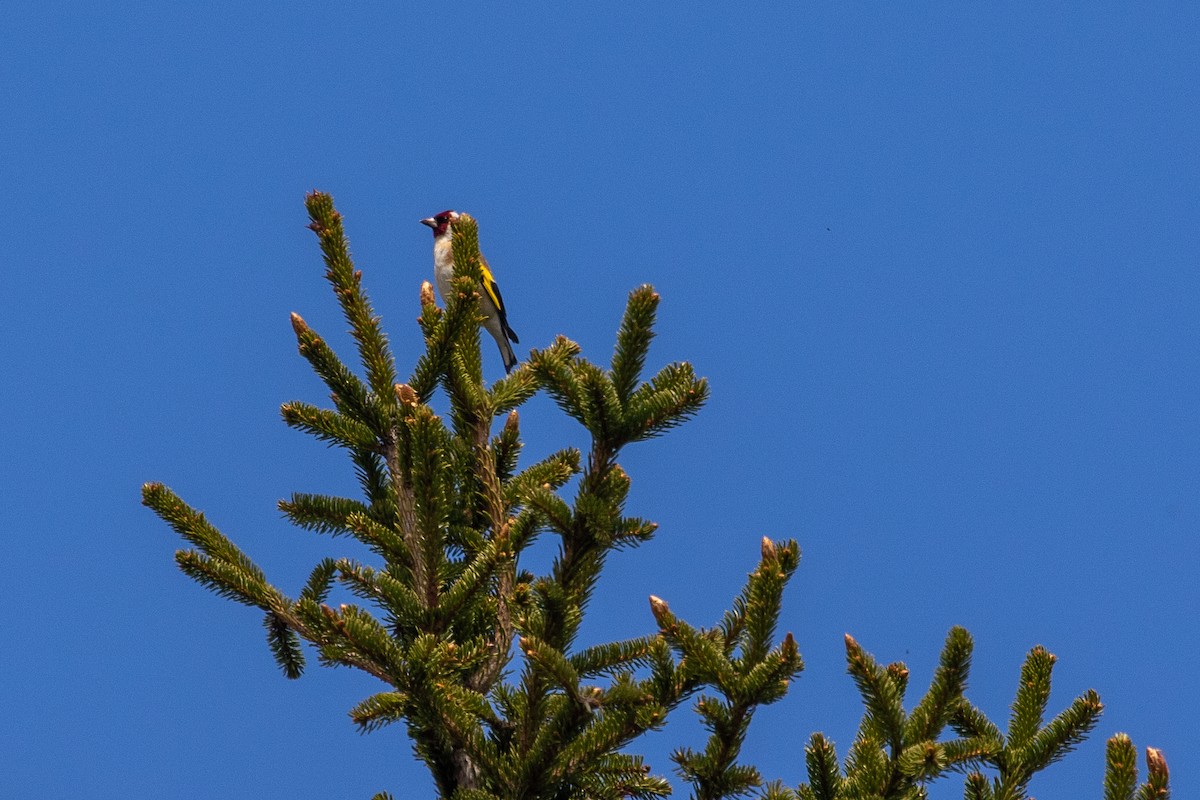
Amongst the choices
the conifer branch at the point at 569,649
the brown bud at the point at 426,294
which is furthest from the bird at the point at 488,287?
the conifer branch at the point at 569,649

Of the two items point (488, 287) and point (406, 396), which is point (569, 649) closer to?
point (406, 396)

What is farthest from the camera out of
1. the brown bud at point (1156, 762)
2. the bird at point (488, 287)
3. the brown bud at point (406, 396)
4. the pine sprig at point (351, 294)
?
the bird at point (488, 287)

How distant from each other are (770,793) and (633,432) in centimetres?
132

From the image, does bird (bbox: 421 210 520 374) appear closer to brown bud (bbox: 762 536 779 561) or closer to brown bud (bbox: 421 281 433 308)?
brown bud (bbox: 421 281 433 308)

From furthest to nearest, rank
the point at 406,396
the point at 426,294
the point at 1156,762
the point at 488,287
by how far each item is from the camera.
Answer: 1. the point at 488,287
2. the point at 426,294
3. the point at 406,396
4. the point at 1156,762

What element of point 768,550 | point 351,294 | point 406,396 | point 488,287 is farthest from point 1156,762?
point 488,287

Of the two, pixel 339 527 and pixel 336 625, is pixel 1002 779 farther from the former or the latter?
pixel 339 527

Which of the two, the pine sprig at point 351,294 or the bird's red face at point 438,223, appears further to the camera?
the bird's red face at point 438,223

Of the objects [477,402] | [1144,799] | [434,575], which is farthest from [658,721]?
[477,402]

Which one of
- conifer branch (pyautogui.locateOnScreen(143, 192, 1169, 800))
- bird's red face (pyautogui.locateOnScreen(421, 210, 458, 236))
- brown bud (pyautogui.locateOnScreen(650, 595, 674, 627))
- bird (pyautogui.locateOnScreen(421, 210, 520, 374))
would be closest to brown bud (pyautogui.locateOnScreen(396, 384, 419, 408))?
conifer branch (pyautogui.locateOnScreen(143, 192, 1169, 800))

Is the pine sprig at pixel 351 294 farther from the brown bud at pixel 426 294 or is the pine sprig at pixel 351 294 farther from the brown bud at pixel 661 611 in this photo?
the brown bud at pixel 661 611

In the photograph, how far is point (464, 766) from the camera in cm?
474

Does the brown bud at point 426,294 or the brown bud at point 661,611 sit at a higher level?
the brown bud at point 426,294

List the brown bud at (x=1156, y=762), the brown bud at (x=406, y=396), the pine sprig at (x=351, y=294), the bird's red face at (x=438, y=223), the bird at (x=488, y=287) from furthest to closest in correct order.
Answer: the bird's red face at (x=438, y=223)
the bird at (x=488, y=287)
the pine sprig at (x=351, y=294)
the brown bud at (x=406, y=396)
the brown bud at (x=1156, y=762)
